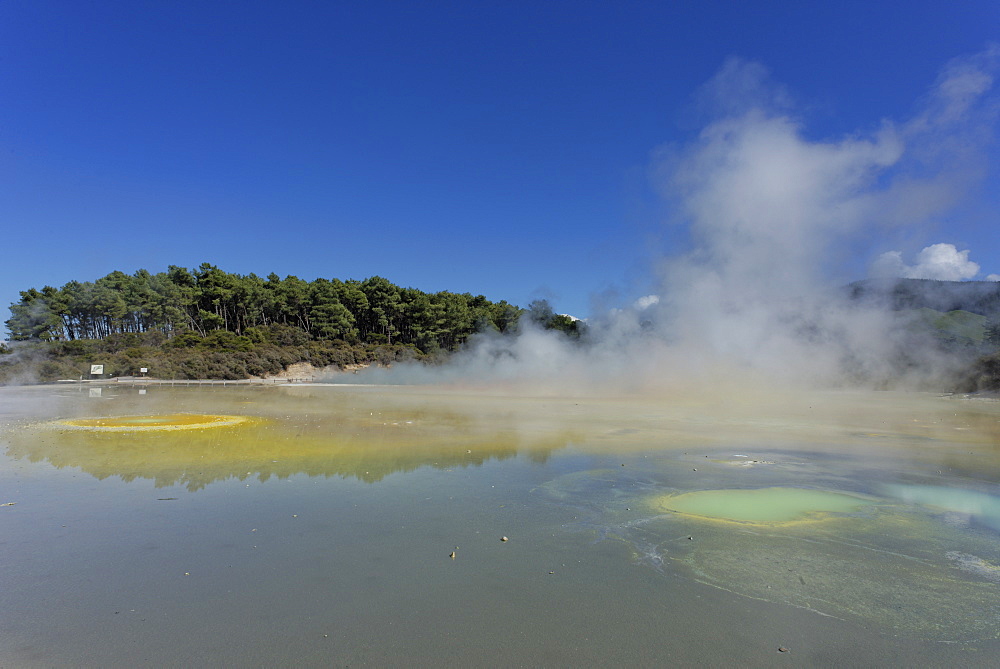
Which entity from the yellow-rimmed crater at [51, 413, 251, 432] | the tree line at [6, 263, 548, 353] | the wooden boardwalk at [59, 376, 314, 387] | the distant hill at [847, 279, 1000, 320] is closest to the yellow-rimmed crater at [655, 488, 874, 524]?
the yellow-rimmed crater at [51, 413, 251, 432]

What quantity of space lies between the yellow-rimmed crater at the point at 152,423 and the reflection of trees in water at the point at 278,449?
776 mm

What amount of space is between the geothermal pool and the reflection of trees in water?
0.10 meters

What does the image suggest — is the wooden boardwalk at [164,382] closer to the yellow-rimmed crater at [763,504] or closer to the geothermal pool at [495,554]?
the geothermal pool at [495,554]

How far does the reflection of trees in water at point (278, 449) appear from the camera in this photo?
367 inches

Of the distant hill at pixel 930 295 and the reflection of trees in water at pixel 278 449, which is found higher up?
the distant hill at pixel 930 295

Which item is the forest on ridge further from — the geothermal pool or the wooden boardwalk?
the geothermal pool

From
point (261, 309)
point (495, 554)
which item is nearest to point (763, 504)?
point (495, 554)

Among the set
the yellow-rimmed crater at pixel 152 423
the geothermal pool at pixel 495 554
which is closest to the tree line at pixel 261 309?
the yellow-rimmed crater at pixel 152 423

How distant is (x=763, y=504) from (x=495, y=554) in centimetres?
431

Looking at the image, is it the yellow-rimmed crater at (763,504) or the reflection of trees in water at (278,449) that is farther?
the reflection of trees in water at (278,449)

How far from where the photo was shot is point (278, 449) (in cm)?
1152

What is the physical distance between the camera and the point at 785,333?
31.6 meters

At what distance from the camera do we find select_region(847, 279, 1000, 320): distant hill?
33344 mm

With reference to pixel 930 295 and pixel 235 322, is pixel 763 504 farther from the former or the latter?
pixel 235 322
